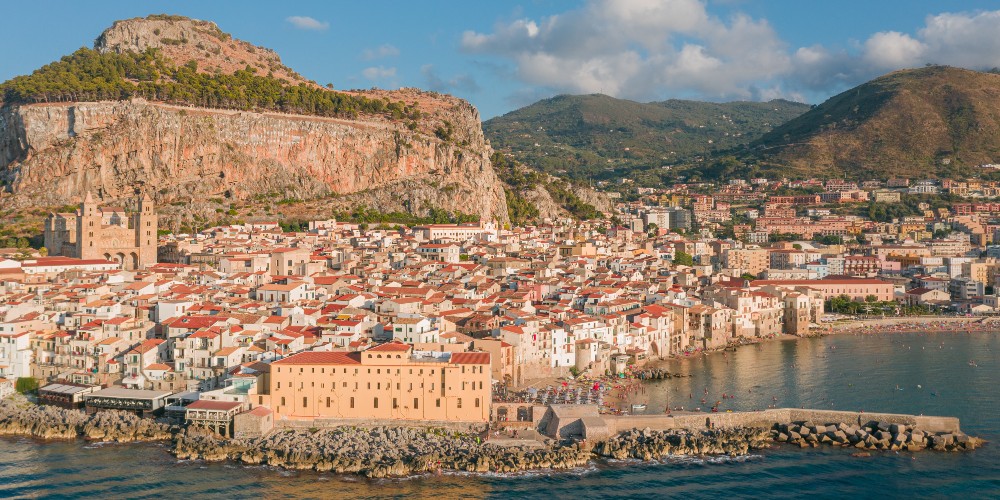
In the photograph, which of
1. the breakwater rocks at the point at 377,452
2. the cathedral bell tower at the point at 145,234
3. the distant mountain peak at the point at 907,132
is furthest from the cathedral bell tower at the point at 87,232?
the distant mountain peak at the point at 907,132

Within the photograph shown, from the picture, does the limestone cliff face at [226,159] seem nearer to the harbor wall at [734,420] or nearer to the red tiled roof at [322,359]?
the red tiled roof at [322,359]

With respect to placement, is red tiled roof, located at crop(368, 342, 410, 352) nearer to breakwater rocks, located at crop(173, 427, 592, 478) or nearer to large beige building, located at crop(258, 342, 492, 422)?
large beige building, located at crop(258, 342, 492, 422)

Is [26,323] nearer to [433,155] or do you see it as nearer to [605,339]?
[605,339]

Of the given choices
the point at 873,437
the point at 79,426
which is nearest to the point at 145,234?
the point at 79,426

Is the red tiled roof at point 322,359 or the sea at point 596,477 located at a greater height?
the red tiled roof at point 322,359

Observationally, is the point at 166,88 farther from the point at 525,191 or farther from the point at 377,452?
the point at 377,452
